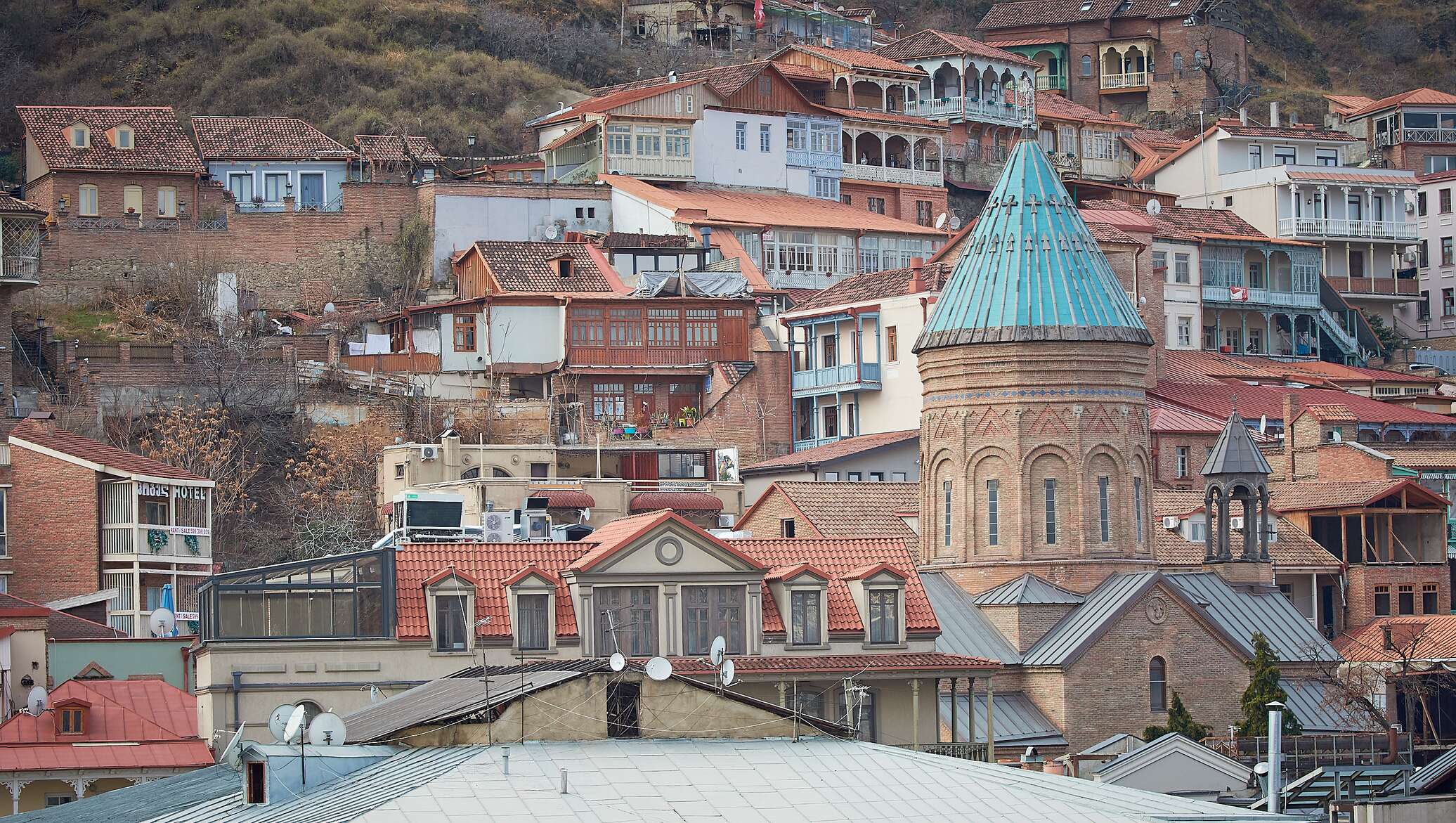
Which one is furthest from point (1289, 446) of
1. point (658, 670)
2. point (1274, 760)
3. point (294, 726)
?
point (294, 726)

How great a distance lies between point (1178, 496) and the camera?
2376 inches

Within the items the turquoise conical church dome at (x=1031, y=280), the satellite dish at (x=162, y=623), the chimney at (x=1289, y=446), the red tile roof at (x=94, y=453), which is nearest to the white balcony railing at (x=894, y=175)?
the chimney at (x=1289, y=446)

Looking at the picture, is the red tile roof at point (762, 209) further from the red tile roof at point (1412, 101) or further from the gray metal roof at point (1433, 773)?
the gray metal roof at point (1433, 773)

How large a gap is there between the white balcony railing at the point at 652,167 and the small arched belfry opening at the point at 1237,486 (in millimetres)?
28168

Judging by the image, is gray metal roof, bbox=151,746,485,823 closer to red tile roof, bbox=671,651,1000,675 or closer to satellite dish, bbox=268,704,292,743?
satellite dish, bbox=268,704,292,743

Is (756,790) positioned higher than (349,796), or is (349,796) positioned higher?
(349,796)

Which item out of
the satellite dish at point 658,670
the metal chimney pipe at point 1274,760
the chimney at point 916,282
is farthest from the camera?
the chimney at point 916,282

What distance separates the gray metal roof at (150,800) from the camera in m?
28.4

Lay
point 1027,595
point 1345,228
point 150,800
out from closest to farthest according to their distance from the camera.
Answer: point 150,800, point 1027,595, point 1345,228

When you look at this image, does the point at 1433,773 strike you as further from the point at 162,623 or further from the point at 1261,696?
the point at 162,623

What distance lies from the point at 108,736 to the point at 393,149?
39557 millimetres

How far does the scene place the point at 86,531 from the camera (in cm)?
5284

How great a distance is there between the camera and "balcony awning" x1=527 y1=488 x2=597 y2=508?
58406mm

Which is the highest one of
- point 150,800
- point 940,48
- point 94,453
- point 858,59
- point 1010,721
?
point 940,48
